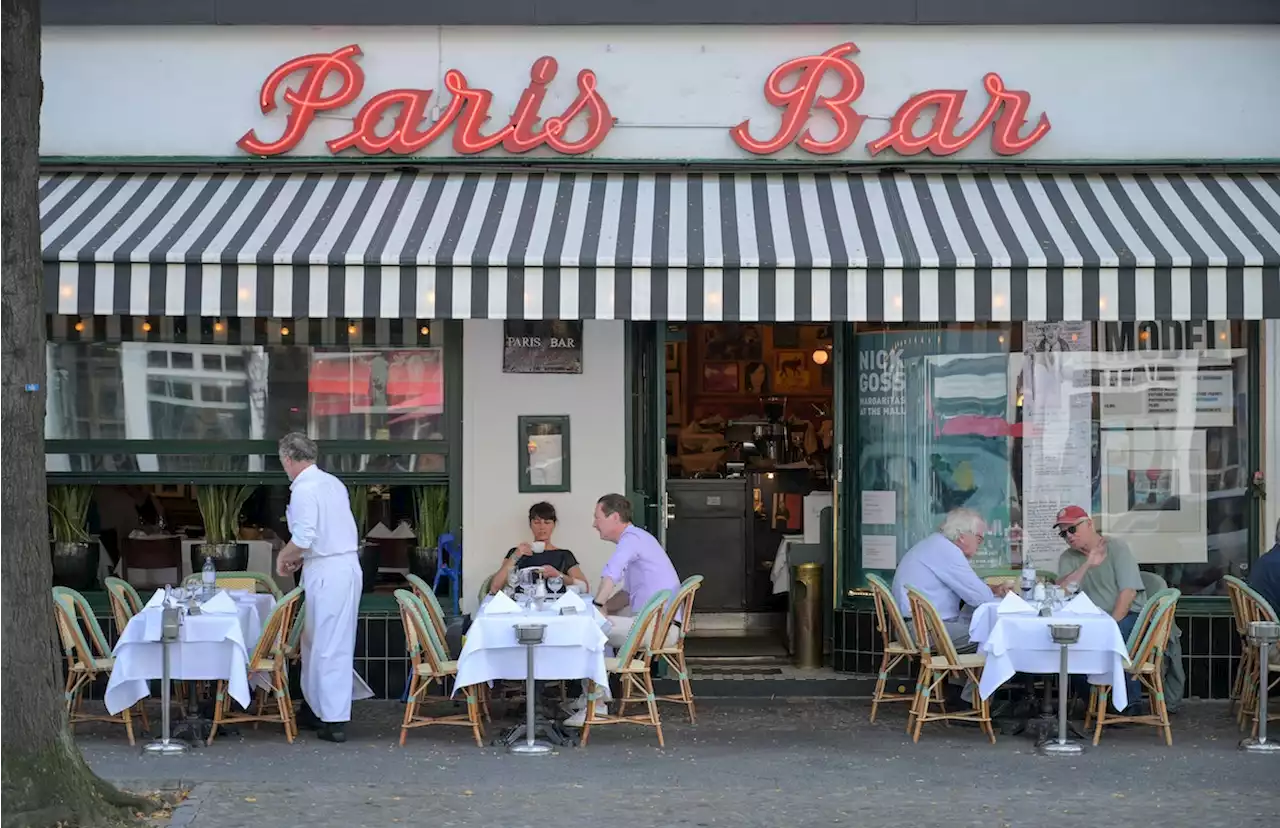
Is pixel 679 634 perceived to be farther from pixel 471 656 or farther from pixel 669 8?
pixel 669 8

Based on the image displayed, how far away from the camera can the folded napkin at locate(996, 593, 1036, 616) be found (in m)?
9.55

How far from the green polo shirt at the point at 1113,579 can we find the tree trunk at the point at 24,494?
5.85m

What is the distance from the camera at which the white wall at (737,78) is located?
11.4 m

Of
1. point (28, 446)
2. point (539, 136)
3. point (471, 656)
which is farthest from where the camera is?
point (539, 136)

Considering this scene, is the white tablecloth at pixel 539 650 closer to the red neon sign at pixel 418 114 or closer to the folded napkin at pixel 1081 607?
the folded napkin at pixel 1081 607

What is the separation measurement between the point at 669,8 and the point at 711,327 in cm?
458

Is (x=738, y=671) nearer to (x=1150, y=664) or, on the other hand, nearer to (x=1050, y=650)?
(x=1050, y=650)

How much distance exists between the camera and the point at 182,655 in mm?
9445

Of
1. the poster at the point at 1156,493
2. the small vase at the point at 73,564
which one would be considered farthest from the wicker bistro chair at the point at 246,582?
the poster at the point at 1156,493

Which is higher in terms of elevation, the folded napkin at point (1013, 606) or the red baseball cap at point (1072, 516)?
the red baseball cap at point (1072, 516)

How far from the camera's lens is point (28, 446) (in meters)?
7.38

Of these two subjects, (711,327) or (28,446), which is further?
(711,327)

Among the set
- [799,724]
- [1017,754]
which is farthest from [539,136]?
[1017,754]

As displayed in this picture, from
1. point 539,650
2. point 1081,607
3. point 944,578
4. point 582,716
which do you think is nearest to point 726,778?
point 539,650
